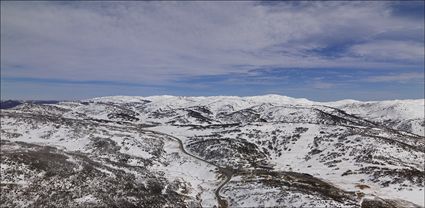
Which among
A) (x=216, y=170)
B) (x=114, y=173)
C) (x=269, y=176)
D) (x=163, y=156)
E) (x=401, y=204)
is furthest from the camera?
(x=163, y=156)

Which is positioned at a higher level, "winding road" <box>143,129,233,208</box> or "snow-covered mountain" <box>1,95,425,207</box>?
"snow-covered mountain" <box>1,95,425,207</box>

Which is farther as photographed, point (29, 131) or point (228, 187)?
point (29, 131)

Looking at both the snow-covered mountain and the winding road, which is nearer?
the snow-covered mountain

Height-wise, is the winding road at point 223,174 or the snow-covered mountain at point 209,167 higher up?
the snow-covered mountain at point 209,167

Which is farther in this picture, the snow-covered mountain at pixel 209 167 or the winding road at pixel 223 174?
the winding road at pixel 223 174

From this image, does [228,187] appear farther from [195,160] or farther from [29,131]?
[29,131]

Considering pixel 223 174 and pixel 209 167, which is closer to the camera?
pixel 223 174

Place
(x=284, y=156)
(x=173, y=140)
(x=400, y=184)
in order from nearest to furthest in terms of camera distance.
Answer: (x=400, y=184), (x=284, y=156), (x=173, y=140)

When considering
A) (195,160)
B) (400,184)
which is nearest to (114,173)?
(195,160)
